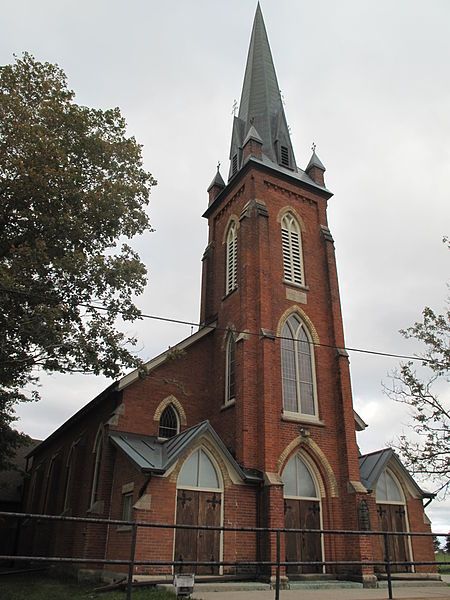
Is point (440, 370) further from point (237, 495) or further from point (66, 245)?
point (66, 245)

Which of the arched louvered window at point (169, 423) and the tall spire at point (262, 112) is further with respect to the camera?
the tall spire at point (262, 112)

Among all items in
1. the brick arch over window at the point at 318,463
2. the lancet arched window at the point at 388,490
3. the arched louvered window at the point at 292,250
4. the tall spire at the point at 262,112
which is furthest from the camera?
the tall spire at the point at 262,112

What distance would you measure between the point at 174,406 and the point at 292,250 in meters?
7.47

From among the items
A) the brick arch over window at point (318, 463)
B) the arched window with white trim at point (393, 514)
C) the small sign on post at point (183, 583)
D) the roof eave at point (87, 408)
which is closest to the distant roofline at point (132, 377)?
the roof eave at point (87, 408)

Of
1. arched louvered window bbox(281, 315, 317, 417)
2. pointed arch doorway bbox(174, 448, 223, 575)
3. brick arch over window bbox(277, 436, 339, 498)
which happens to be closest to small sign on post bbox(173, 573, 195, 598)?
pointed arch doorway bbox(174, 448, 223, 575)

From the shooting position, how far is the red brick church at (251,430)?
47.6 ft

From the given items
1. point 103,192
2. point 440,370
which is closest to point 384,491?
point 440,370

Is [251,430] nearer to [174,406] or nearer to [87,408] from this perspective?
[174,406]

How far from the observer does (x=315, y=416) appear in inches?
698

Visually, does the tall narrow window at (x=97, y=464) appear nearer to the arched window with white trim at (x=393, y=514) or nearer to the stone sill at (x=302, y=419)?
the stone sill at (x=302, y=419)

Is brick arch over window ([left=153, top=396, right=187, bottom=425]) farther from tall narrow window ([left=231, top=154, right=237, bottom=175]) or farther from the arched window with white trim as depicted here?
tall narrow window ([left=231, top=154, right=237, bottom=175])

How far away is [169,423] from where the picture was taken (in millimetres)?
18141

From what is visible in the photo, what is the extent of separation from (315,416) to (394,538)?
4.43 metres

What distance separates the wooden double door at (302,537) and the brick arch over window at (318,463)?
61cm
